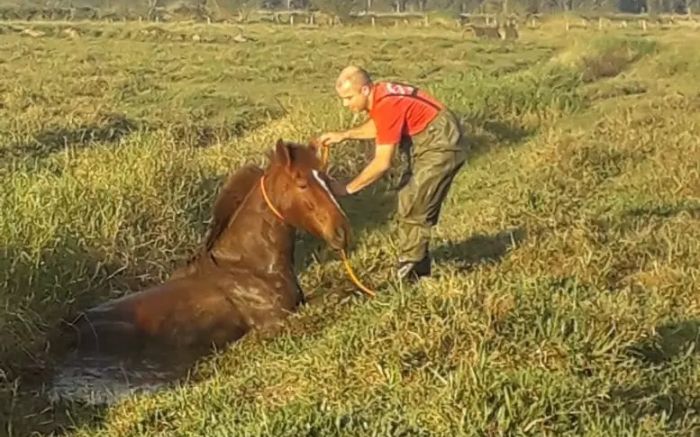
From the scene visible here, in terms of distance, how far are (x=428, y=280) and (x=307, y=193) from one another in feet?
3.63

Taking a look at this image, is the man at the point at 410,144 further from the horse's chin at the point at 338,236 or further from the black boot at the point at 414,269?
the horse's chin at the point at 338,236

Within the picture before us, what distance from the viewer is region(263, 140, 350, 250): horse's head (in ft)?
22.0

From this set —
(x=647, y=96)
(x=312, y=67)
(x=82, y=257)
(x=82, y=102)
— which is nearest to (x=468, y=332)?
(x=82, y=257)

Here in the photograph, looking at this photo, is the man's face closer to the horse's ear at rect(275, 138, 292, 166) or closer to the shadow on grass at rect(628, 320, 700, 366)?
the horse's ear at rect(275, 138, 292, 166)

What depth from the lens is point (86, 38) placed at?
1690 inches

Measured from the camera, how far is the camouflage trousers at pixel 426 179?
732 centimetres

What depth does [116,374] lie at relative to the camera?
645 centimetres

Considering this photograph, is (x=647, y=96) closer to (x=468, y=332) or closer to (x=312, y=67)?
(x=312, y=67)

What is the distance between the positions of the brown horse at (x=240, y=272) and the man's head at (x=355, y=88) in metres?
0.50

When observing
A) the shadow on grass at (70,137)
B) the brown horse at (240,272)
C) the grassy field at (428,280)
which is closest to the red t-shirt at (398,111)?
the brown horse at (240,272)

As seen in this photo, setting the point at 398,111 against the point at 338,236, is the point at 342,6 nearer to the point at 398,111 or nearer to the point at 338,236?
the point at 398,111

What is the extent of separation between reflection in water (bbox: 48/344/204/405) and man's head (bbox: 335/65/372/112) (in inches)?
73.7

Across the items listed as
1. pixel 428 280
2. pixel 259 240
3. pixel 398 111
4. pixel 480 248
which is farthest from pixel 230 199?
pixel 480 248

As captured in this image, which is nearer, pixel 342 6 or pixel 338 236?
pixel 338 236
